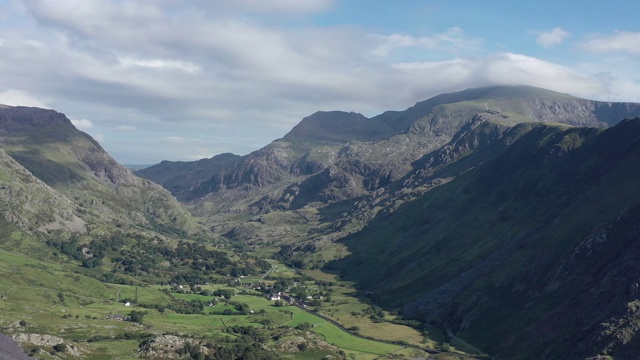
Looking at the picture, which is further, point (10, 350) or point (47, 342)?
point (47, 342)

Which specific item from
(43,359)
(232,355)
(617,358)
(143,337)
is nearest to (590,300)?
(617,358)

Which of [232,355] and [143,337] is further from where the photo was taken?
[143,337]

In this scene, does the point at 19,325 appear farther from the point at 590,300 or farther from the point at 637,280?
the point at 637,280

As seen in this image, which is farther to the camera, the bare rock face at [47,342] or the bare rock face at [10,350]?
the bare rock face at [47,342]

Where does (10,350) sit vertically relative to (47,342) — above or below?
above

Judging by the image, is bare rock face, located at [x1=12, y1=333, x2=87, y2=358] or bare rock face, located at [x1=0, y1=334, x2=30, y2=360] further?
bare rock face, located at [x1=12, y1=333, x2=87, y2=358]

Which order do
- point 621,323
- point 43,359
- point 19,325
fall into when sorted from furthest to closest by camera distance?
1. point 19,325
2. point 621,323
3. point 43,359

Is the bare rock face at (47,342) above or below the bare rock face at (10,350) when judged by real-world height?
below

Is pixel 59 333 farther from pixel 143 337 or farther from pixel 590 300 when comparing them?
pixel 590 300

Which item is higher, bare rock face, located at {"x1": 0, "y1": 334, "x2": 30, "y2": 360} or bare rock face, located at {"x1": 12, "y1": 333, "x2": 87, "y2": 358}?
bare rock face, located at {"x1": 0, "y1": 334, "x2": 30, "y2": 360}

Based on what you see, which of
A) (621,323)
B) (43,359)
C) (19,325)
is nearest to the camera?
(43,359)

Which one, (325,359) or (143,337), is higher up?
(143,337)
